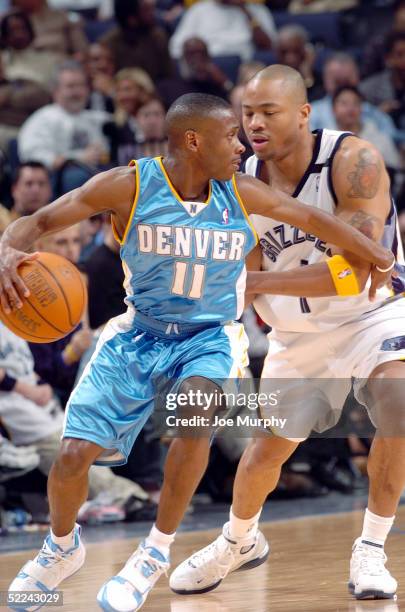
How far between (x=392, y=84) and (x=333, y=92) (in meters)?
1.34

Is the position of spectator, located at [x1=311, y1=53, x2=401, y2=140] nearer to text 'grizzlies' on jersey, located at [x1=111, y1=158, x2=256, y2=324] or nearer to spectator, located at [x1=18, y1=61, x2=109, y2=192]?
spectator, located at [x1=18, y1=61, x2=109, y2=192]

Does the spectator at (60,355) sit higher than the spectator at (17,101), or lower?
lower


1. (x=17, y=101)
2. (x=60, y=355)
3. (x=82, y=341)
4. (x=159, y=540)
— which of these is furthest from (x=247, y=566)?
(x=17, y=101)

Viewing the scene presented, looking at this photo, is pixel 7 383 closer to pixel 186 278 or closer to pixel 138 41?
pixel 186 278

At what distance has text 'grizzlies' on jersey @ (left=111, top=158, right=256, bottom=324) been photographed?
160 inches

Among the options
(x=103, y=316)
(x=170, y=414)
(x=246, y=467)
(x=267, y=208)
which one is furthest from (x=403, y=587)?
(x=103, y=316)

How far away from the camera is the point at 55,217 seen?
3.95m

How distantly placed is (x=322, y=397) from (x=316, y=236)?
0.77 m

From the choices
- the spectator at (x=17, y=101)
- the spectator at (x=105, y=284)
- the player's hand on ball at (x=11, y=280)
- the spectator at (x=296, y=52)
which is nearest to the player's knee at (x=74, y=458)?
the player's hand on ball at (x=11, y=280)

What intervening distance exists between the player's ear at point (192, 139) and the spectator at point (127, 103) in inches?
207

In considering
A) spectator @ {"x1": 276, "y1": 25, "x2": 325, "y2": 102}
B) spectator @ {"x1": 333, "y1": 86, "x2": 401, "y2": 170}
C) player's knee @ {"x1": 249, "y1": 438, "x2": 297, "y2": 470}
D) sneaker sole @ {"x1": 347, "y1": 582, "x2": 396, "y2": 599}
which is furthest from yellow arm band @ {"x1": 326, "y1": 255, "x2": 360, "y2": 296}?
spectator @ {"x1": 276, "y1": 25, "x2": 325, "y2": 102}

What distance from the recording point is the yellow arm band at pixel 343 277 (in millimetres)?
4355

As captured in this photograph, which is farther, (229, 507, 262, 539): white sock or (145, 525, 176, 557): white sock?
(229, 507, 262, 539): white sock

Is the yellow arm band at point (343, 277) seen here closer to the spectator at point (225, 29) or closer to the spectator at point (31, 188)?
Result: the spectator at point (31, 188)
